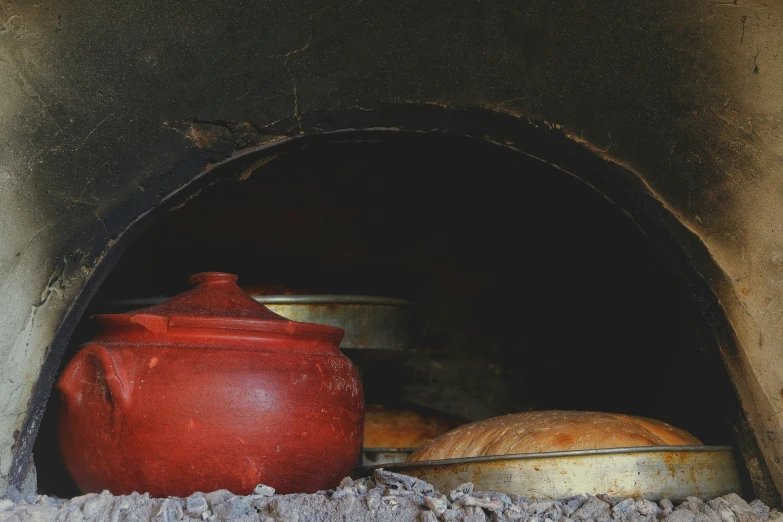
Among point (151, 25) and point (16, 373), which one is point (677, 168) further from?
point (16, 373)

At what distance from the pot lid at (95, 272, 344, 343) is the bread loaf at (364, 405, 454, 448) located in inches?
23.1

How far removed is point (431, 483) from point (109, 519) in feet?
1.94

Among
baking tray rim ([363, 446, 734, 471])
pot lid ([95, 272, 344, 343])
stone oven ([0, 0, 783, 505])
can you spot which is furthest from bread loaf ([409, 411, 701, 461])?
pot lid ([95, 272, 344, 343])

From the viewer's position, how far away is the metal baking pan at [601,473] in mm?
1471

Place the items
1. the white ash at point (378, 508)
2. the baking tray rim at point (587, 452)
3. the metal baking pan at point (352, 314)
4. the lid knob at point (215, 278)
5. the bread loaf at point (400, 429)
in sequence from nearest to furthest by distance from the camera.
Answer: the white ash at point (378, 508) → the baking tray rim at point (587, 452) → the lid knob at point (215, 278) → the metal baking pan at point (352, 314) → the bread loaf at point (400, 429)

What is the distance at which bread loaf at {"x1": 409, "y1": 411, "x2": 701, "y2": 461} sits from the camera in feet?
5.13

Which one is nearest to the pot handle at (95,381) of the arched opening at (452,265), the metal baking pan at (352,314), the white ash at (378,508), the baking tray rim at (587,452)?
the white ash at (378,508)

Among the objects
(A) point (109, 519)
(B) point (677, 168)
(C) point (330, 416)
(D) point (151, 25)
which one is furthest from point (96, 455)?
(B) point (677, 168)

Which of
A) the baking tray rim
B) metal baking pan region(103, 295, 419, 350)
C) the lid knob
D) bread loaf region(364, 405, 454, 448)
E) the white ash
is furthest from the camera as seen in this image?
bread loaf region(364, 405, 454, 448)

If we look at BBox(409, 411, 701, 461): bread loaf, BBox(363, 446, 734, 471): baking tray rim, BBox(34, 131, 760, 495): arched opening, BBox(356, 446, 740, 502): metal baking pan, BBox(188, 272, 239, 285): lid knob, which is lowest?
BBox(356, 446, 740, 502): metal baking pan

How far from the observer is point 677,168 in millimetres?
1637

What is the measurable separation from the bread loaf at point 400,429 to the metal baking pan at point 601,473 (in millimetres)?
669

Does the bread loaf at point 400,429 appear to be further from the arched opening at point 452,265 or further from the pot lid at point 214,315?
the pot lid at point 214,315

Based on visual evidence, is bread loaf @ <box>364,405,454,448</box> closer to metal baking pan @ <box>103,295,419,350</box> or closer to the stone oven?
metal baking pan @ <box>103,295,419,350</box>
